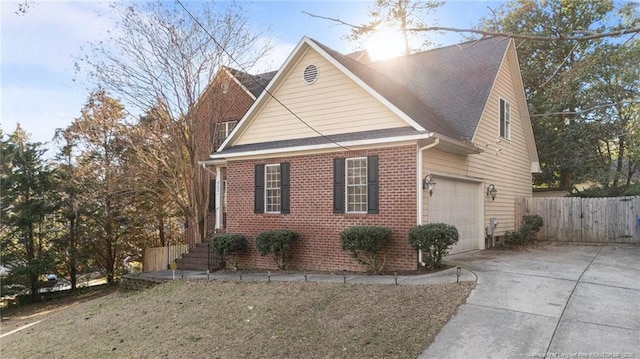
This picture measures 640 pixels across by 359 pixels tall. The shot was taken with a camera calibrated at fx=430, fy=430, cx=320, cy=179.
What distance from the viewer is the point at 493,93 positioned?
1333 centimetres

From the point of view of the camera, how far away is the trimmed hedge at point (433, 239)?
901 centimetres

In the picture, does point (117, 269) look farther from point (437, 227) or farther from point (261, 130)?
point (437, 227)

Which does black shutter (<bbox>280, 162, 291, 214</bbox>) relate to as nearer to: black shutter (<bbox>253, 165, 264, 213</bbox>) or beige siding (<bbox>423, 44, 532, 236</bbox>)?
black shutter (<bbox>253, 165, 264, 213</bbox>)

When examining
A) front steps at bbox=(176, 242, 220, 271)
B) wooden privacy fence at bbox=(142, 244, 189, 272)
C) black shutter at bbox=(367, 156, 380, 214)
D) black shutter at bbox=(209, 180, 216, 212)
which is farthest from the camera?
black shutter at bbox=(209, 180, 216, 212)

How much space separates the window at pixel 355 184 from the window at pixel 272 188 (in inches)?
76.4

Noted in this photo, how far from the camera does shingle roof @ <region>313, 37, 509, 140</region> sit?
11320 millimetres

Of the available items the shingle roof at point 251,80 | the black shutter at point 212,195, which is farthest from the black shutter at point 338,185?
the shingle roof at point 251,80

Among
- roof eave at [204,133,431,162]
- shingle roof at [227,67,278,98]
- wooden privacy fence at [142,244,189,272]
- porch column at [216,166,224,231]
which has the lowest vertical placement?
wooden privacy fence at [142,244,189,272]

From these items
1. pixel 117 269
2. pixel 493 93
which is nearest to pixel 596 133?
pixel 493 93

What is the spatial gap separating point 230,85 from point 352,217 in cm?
852

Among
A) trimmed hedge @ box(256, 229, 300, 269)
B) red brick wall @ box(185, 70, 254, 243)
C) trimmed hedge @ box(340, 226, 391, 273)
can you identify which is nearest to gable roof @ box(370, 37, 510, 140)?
trimmed hedge @ box(340, 226, 391, 273)

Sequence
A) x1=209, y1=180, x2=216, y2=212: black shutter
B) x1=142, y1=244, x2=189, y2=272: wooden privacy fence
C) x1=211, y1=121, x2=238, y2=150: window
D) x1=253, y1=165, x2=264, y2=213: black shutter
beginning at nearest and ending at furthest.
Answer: x1=253, y1=165, x2=264, y2=213: black shutter
x1=142, y1=244, x2=189, y2=272: wooden privacy fence
x1=209, y1=180, x2=216, y2=212: black shutter
x1=211, y1=121, x2=238, y2=150: window

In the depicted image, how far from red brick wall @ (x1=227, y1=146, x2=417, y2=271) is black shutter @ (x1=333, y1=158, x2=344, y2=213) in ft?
0.40

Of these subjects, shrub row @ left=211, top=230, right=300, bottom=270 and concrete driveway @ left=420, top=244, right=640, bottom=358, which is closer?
concrete driveway @ left=420, top=244, right=640, bottom=358
